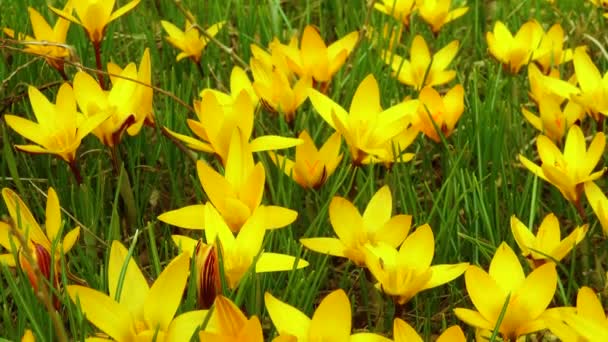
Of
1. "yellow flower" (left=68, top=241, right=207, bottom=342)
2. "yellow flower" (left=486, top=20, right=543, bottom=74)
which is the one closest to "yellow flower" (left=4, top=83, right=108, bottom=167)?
"yellow flower" (left=68, top=241, right=207, bottom=342)

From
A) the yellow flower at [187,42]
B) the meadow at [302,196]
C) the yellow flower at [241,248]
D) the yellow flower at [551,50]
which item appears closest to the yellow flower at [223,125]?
the meadow at [302,196]

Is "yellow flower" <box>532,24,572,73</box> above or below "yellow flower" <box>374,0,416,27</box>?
below

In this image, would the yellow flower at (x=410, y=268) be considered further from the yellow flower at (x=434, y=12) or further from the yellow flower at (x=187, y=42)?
the yellow flower at (x=434, y=12)

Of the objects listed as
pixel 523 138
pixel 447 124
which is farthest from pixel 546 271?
pixel 523 138

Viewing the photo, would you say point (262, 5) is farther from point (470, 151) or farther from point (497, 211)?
point (497, 211)

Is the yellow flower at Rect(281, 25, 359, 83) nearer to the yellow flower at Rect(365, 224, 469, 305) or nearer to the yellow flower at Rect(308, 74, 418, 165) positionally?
the yellow flower at Rect(308, 74, 418, 165)

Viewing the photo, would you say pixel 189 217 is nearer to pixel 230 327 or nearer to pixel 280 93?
pixel 230 327
